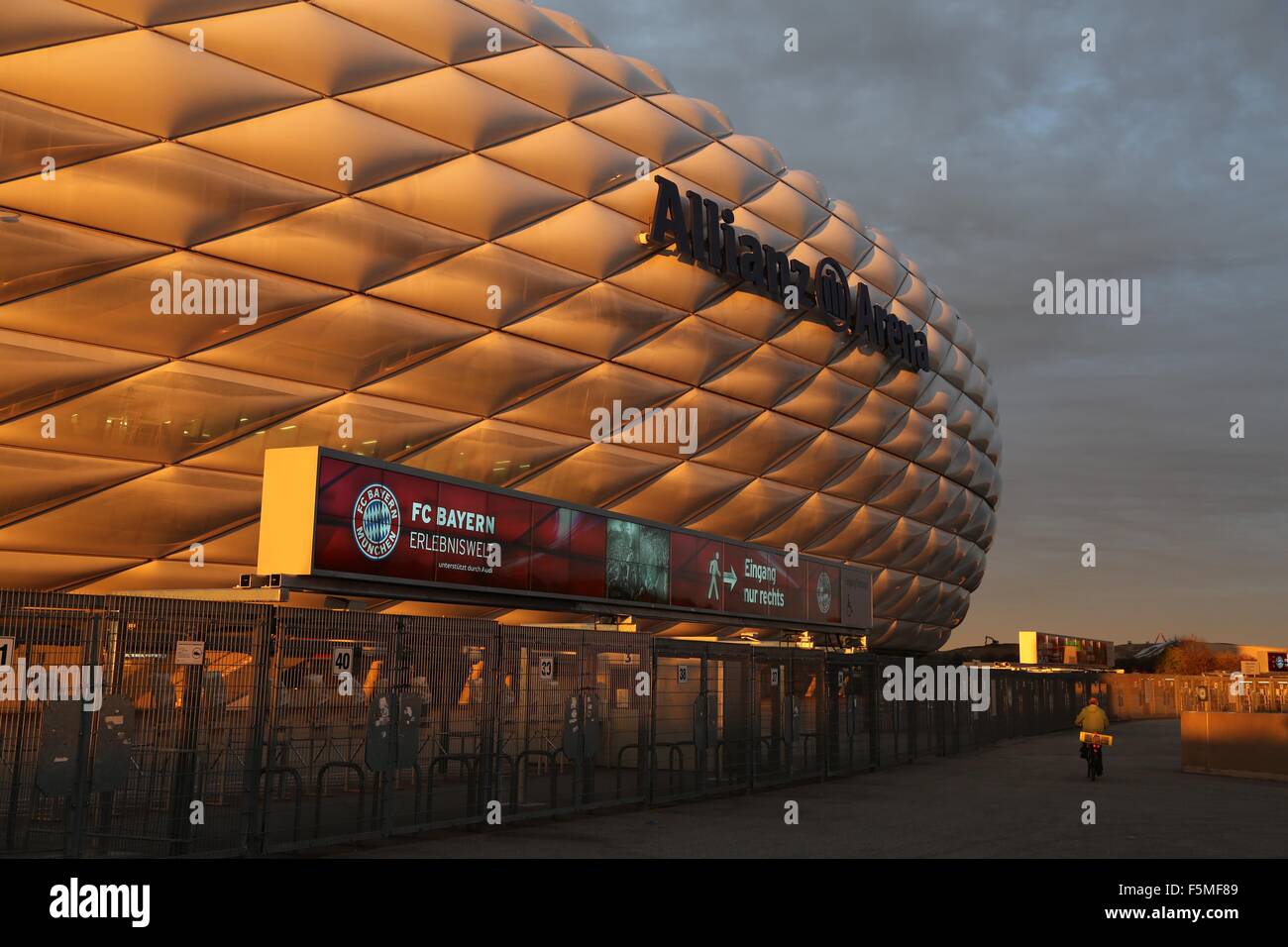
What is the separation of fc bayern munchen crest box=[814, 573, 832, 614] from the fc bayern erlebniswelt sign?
7.8 inches

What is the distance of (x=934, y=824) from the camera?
563 inches

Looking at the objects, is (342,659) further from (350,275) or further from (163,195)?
(350,275)

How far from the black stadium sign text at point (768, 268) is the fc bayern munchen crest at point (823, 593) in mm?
6360

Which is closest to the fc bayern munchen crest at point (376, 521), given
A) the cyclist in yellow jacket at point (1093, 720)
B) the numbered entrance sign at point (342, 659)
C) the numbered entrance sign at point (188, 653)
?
the numbered entrance sign at point (342, 659)

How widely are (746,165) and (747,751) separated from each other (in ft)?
46.3

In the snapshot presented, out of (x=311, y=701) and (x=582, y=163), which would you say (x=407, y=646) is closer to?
(x=311, y=701)

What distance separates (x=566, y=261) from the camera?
21719mm

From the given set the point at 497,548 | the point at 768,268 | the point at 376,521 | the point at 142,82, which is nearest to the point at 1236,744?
the point at 768,268

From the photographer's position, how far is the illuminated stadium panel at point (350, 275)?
1600 cm

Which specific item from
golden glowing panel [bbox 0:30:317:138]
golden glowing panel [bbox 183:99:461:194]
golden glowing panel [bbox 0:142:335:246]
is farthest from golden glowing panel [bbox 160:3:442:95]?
golden glowing panel [bbox 0:142:335:246]

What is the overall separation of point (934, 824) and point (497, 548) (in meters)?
6.60

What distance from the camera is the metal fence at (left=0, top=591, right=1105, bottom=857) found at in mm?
10062

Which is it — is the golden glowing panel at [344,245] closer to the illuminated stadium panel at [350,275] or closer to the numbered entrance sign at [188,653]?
the illuminated stadium panel at [350,275]
